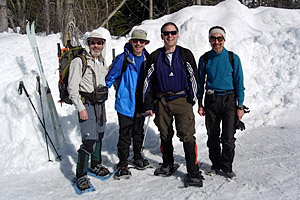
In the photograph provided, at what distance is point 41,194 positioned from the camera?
155 inches

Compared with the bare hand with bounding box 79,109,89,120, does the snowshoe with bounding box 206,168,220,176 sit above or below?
below

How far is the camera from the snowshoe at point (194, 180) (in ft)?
12.0

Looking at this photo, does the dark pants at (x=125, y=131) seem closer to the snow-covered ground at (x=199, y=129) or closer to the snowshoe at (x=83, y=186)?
the snow-covered ground at (x=199, y=129)

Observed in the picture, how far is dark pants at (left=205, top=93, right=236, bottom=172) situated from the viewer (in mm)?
3738

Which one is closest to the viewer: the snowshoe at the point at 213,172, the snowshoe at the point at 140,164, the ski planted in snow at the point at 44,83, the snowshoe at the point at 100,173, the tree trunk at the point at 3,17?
the snowshoe at the point at 213,172

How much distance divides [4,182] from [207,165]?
128 inches

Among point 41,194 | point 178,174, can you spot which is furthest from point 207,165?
point 41,194

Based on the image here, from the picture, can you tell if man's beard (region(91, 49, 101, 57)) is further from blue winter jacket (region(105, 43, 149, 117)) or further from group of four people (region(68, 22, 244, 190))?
blue winter jacket (region(105, 43, 149, 117))

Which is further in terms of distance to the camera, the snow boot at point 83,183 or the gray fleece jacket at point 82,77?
the snow boot at point 83,183

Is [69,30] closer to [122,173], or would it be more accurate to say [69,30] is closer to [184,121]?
[122,173]

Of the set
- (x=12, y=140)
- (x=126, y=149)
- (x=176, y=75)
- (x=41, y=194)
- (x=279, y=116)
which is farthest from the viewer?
(x=279, y=116)

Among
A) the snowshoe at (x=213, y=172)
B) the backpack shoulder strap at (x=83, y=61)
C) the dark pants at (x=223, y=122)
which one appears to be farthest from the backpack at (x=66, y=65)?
the snowshoe at (x=213, y=172)

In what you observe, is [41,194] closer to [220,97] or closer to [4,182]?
[4,182]

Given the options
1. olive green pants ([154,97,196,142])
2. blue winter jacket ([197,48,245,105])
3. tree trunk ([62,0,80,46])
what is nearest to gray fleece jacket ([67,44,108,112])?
olive green pants ([154,97,196,142])
